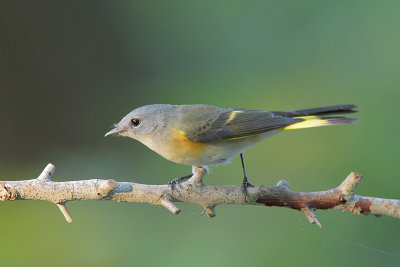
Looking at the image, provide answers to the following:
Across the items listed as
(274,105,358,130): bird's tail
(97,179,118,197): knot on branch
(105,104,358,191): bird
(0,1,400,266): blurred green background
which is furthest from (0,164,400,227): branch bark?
(0,1,400,266): blurred green background

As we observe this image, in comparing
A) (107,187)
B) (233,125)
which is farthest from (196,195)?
(233,125)

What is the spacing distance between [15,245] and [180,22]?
8.00ft

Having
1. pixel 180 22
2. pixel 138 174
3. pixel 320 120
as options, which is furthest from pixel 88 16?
pixel 320 120

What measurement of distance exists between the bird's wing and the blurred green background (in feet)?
2.67

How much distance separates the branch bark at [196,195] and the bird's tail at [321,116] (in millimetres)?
460

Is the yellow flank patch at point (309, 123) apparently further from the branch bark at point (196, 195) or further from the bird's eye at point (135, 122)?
the bird's eye at point (135, 122)

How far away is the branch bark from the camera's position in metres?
2.00

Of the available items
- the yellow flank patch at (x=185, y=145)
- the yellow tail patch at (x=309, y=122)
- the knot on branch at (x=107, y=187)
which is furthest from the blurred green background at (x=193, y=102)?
the knot on branch at (x=107, y=187)

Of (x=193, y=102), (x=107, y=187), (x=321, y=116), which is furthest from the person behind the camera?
(x=193, y=102)

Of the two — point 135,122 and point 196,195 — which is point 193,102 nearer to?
point 135,122

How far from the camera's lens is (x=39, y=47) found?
4.45 m

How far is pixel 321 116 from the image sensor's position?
2555 millimetres

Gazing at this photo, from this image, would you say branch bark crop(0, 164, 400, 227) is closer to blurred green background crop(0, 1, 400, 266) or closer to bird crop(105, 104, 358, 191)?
bird crop(105, 104, 358, 191)

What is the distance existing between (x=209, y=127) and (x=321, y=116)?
2.12ft
